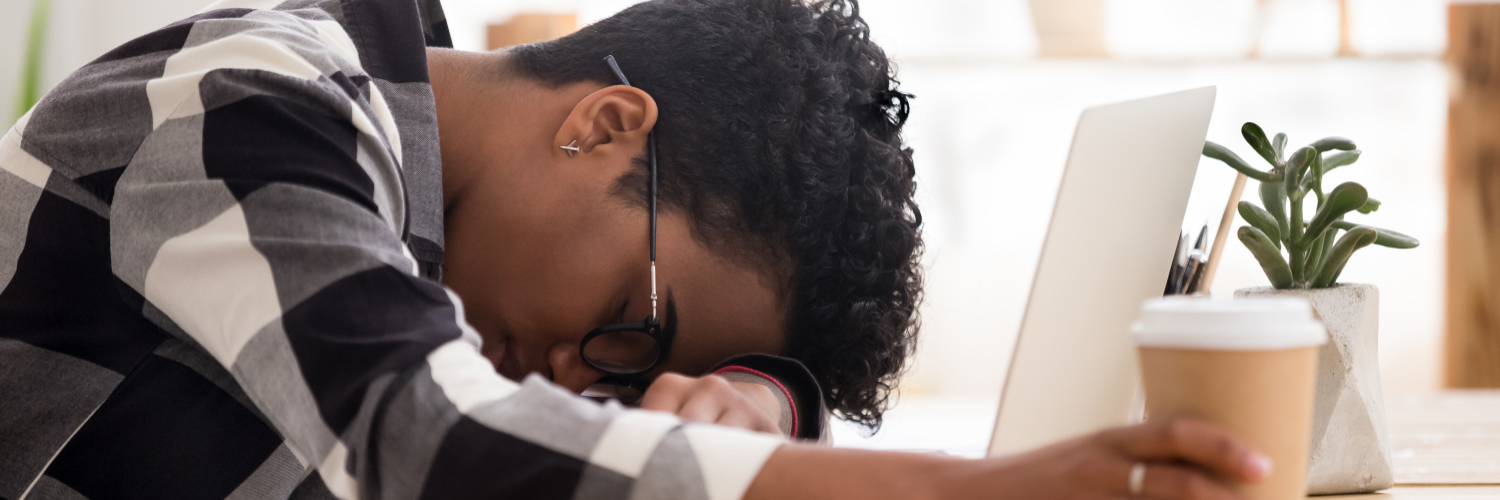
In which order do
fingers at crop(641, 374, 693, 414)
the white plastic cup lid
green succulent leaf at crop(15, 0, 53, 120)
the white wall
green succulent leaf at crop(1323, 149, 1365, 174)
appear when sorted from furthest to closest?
the white wall < green succulent leaf at crop(15, 0, 53, 120) < green succulent leaf at crop(1323, 149, 1365, 174) < fingers at crop(641, 374, 693, 414) < the white plastic cup lid

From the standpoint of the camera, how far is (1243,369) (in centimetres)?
30

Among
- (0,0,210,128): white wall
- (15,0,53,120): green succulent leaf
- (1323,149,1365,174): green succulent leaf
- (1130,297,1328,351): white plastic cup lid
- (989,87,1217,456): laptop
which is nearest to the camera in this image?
(1130,297,1328,351): white plastic cup lid

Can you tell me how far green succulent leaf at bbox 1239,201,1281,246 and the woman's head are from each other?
11.7 inches

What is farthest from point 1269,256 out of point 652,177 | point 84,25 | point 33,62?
point 84,25

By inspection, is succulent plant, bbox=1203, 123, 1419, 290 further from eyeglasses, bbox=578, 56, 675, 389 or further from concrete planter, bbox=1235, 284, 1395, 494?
eyeglasses, bbox=578, 56, 675, 389

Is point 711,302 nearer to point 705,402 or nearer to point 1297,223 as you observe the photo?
point 705,402

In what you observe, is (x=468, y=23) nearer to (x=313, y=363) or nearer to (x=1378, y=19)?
(x=313, y=363)

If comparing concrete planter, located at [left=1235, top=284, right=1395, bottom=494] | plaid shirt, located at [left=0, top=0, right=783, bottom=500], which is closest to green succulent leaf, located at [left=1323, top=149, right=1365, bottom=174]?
concrete planter, located at [left=1235, top=284, right=1395, bottom=494]

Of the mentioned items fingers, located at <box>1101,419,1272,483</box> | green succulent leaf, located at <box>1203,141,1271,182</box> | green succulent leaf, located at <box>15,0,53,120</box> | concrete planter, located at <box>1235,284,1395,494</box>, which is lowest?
green succulent leaf, located at <box>15,0,53,120</box>

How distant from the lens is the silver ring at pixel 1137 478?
1.00 ft

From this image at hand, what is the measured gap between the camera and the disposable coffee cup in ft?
0.96

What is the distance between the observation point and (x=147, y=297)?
495mm

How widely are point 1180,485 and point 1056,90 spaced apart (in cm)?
213

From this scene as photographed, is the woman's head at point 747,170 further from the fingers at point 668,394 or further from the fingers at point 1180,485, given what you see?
the fingers at point 1180,485
